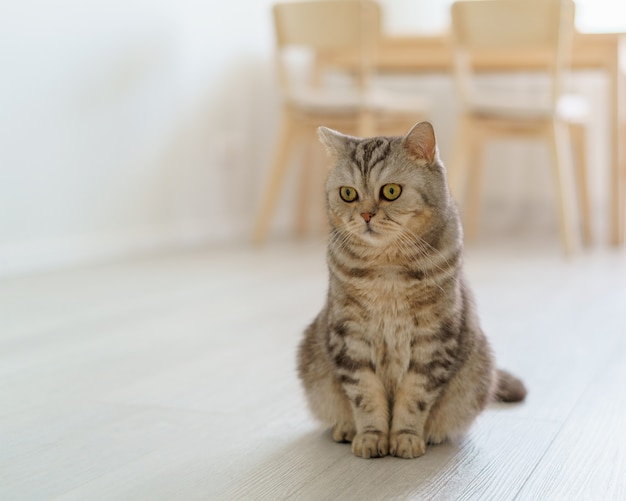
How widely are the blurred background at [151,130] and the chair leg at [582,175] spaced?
42 cm

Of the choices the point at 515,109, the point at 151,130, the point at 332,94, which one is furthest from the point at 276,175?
the point at 515,109

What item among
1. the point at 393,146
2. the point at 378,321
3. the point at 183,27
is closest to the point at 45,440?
the point at 378,321

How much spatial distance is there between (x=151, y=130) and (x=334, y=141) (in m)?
2.67

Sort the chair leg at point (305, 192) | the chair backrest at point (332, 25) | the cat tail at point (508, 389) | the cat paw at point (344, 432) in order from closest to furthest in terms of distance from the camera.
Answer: the cat paw at point (344, 432) < the cat tail at point (508, 389) < the chair backrest at point (332, 25) < the chair leg at point (305, 192)

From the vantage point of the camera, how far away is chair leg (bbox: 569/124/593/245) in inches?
166

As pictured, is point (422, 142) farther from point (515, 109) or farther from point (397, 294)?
point (515, 109)

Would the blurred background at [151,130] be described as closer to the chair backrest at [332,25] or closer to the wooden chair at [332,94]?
the wooden chair at [332,94]

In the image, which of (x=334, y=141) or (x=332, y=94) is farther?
(x=332, y=94)

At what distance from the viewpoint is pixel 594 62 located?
4227 millimetres

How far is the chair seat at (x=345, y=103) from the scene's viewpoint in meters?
3.75

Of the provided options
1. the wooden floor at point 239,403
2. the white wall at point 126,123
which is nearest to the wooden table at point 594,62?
the white wall at point 126,123

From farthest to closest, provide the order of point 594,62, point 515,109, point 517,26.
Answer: point 594,62 < point 515,109 < point 517,26

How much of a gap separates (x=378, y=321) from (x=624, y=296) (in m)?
1.73

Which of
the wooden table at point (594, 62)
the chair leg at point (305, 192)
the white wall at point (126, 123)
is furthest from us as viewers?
the chair leg at point (305, 192)
